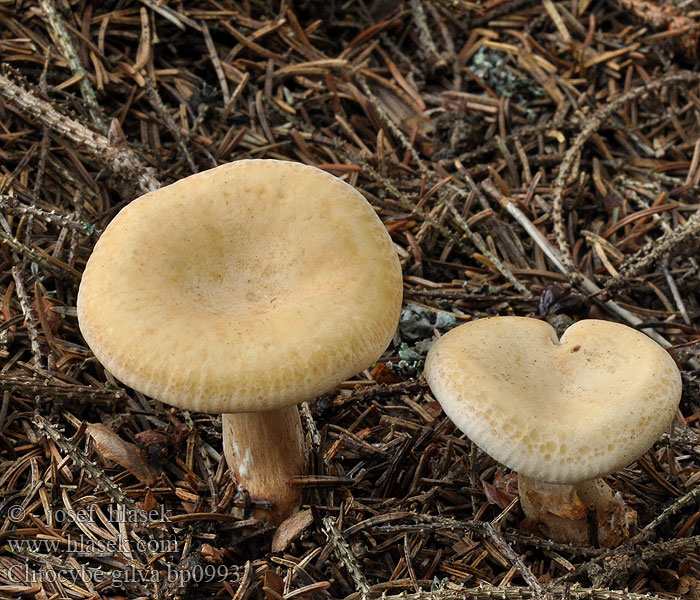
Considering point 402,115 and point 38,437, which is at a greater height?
point 402,115

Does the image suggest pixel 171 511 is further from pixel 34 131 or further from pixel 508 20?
pixel 508 20

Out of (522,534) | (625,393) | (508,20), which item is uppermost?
(508,20)

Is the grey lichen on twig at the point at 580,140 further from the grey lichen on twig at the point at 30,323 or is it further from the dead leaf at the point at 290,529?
the grey lichen on twig at the point at 30,323

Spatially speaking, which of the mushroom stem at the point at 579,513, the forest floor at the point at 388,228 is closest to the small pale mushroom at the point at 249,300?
the forest floor at the point at 388,228

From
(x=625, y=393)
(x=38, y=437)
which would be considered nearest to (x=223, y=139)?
(x=38, y=437)

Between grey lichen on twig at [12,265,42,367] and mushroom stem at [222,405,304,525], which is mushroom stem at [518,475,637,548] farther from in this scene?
grey lichen on twig at [12,265,42,367]

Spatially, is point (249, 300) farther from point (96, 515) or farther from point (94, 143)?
point (94, 143)
